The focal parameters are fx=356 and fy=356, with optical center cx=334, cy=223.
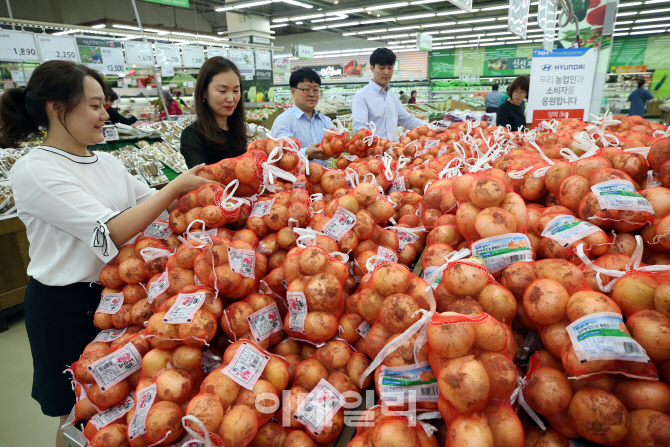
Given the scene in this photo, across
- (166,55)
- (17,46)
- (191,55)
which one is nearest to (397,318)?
(17,46)

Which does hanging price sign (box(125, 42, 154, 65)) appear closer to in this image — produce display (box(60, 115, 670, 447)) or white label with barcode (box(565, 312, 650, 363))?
produce display (box(60, 115, 670, 447))

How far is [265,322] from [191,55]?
807cm

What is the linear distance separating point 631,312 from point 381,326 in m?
0.53

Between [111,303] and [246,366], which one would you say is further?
[111,303]

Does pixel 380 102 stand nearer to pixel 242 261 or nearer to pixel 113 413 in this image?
pixel 242 261

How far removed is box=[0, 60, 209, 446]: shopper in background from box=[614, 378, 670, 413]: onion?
1.30m

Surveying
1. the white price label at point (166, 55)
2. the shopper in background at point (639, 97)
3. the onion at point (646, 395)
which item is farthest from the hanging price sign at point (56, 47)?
the shopper in background at point (639, 97)

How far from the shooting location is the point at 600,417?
67cm

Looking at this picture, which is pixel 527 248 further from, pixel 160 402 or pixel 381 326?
pixel 160 402

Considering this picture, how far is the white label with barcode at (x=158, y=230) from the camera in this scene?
1339 mm

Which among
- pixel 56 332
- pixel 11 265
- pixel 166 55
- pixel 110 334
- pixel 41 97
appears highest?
pixel 166 55

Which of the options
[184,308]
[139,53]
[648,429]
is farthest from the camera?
[139,53]

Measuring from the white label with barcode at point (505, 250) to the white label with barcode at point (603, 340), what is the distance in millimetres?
248

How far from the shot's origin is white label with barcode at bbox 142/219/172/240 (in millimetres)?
1339
